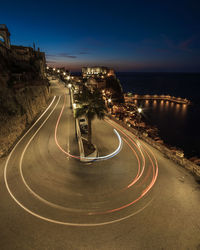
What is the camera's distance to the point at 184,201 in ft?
39.1

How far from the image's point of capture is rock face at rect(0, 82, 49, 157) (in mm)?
17605

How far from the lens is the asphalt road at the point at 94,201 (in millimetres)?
8773

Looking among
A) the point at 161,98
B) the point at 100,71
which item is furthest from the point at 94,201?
the point at 100,71

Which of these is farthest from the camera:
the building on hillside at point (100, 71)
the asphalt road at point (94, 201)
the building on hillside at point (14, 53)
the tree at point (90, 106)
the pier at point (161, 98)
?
the building on hillside at point (100, 71)

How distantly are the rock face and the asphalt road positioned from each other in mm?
1849

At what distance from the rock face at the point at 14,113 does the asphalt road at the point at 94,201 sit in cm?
185

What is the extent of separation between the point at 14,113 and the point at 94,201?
58.9 ft

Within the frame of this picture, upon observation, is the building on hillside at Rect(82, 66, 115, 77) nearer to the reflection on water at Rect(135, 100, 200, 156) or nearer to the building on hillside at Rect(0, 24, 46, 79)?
the reflection on water at Rect(135, 100, 200, 156)

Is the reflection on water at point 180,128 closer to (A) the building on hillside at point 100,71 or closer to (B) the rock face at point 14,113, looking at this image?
(B) the rock face at point 14,113

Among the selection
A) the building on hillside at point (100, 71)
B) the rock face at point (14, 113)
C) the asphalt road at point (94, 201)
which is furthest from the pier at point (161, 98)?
the asphalt road at point (94, 201)

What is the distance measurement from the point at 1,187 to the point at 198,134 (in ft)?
217

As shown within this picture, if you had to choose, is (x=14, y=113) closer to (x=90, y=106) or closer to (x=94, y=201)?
(x=90, y=106)

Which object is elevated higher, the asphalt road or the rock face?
the rock face

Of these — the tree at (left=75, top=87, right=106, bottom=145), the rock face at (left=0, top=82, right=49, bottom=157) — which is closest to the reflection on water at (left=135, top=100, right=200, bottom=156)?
the tree at (left=75, top=87, right=106, bottom=145)
